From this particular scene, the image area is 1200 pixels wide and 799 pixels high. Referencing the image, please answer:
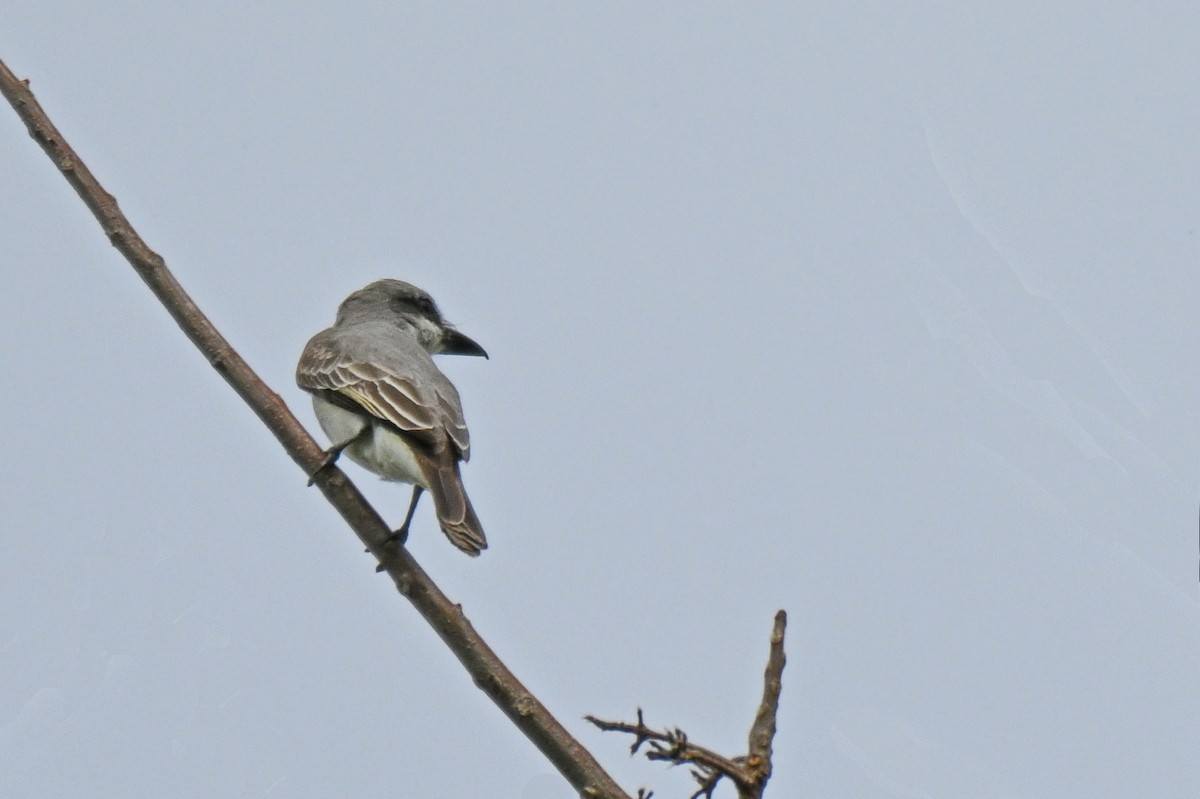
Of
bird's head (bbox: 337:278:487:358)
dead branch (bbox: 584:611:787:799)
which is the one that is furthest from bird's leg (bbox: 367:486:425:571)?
bird's head (bbox: 337:278:487:358)

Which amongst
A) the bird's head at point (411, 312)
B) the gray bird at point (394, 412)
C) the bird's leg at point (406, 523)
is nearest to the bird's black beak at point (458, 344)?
the bird's head at point (411, 312)

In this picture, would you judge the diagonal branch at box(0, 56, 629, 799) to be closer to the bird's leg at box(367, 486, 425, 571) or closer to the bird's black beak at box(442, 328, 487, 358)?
the bird's leg at box(367, 486, 425, 571)

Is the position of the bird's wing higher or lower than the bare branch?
higher

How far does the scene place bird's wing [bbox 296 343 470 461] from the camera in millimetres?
4090

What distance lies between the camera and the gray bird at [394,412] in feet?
12.2

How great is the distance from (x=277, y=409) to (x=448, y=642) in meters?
0.81

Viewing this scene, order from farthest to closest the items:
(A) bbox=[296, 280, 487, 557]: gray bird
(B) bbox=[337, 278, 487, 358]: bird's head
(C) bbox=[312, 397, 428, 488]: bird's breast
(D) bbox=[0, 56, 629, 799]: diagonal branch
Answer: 1. (B) bbox=[337, 278, 487, 358]: bird's head
2. (C) bbox=[312, 397, 428, 488]: bird's breast
3. (A) bbox=[296, 280, 487, 557]: gray bird
4. (D) bbox=[0, 56, 629, 799]: diagonal branch

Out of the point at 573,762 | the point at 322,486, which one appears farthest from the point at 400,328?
the point at 573,762

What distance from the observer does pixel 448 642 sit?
115 inches

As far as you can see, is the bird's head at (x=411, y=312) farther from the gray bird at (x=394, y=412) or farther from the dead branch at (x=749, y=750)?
the dead branch at (x=749, y=750)

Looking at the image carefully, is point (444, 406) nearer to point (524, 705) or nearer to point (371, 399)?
point (371, 399)

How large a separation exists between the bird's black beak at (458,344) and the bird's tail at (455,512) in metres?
1.87

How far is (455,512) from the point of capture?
3.62 m

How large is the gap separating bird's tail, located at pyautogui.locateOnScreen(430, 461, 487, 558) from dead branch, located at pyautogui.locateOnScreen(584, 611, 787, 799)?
1.14 m
